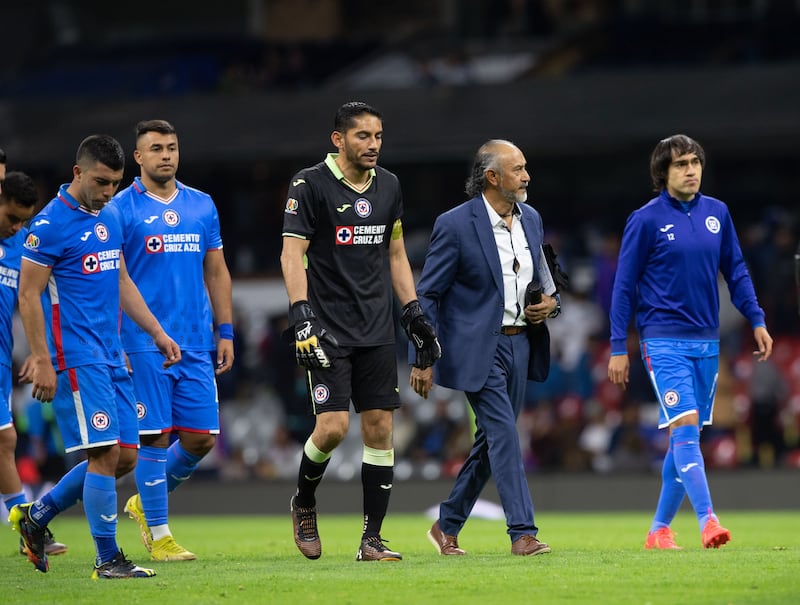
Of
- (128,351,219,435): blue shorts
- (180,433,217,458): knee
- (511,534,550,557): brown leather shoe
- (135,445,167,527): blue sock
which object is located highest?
(128,351,219,435): blue shorts

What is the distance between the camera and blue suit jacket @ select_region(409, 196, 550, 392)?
8.85 metres

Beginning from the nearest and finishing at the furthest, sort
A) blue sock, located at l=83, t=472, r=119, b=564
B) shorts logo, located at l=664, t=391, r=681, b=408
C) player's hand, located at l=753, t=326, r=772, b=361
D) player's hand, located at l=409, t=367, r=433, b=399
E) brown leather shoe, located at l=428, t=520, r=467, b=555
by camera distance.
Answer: blue sock, located at l=83, t=472, r=119, b=564 → player's hand, located at l=409, t=367, r=433, b=399 → brown leather shoe, located at l=428, t=520, r=467, b=555 → shorts logo, located at l=664, t=391, r=681, b=408 → player's hand, located at l=753, t=326, r=772, b=361

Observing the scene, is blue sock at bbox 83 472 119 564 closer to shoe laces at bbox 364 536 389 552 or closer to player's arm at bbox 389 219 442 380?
shoe laces at bbox 364 536 389 552

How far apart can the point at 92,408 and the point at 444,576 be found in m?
2.08

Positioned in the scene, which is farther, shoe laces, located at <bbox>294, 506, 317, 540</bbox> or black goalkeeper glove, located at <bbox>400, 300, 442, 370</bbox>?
shoe laces, located at <bbox>294, 506, 317, 540</bbox>

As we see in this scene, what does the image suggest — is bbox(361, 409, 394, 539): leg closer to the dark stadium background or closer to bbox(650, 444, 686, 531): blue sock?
bbox(650, 444, 686, 531): blue sock

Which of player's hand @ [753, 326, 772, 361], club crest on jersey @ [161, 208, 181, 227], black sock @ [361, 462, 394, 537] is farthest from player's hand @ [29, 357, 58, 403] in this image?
player's hand @ [753, 326, 772, 361]

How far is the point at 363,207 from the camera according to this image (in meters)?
8.77

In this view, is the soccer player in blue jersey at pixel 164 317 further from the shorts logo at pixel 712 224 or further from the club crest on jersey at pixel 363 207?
the shorts logo at pixel 712 224

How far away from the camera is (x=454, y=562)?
8.38 meters

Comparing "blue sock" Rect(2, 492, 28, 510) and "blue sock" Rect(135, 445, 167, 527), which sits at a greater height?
"blue sock" Rect(135, 445, 167, 527)

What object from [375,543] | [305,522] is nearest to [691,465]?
[375,543]

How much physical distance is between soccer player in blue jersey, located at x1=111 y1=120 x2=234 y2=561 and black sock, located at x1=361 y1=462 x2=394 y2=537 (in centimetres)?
121

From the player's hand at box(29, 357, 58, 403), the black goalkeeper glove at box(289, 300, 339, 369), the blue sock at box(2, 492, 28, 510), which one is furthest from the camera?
the blue sock at box(2, 492, 28, 510)
